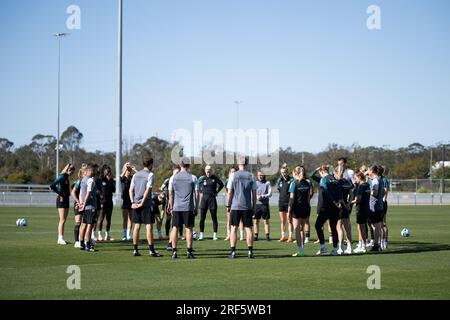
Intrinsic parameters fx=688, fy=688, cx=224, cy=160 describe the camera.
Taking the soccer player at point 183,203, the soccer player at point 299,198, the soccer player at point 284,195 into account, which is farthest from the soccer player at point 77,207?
the soccer player at point 284,195

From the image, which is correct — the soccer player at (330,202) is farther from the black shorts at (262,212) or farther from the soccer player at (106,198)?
the soccer player at (106,198)

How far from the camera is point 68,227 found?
28.2 meters

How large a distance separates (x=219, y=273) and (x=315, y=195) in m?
52.8

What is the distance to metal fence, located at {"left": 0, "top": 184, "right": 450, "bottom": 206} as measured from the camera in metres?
54.8

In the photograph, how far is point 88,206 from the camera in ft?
60.6

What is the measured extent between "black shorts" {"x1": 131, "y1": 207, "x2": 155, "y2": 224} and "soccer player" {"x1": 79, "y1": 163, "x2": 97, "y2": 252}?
1725 mm

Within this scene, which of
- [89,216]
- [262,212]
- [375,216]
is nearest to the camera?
[89,216]

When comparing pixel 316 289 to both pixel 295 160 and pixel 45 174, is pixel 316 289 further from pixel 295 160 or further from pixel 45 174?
pixel 295 160

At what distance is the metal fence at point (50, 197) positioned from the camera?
5475cm

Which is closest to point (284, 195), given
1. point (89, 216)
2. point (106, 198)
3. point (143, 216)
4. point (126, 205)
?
point (126, 205)

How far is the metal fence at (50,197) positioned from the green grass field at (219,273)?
3521cm

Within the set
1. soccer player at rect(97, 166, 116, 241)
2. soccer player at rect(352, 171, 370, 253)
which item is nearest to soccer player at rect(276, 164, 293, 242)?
soccer player at rect(352, 171, 370, 253)

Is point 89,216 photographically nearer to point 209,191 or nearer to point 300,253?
point 209,191
